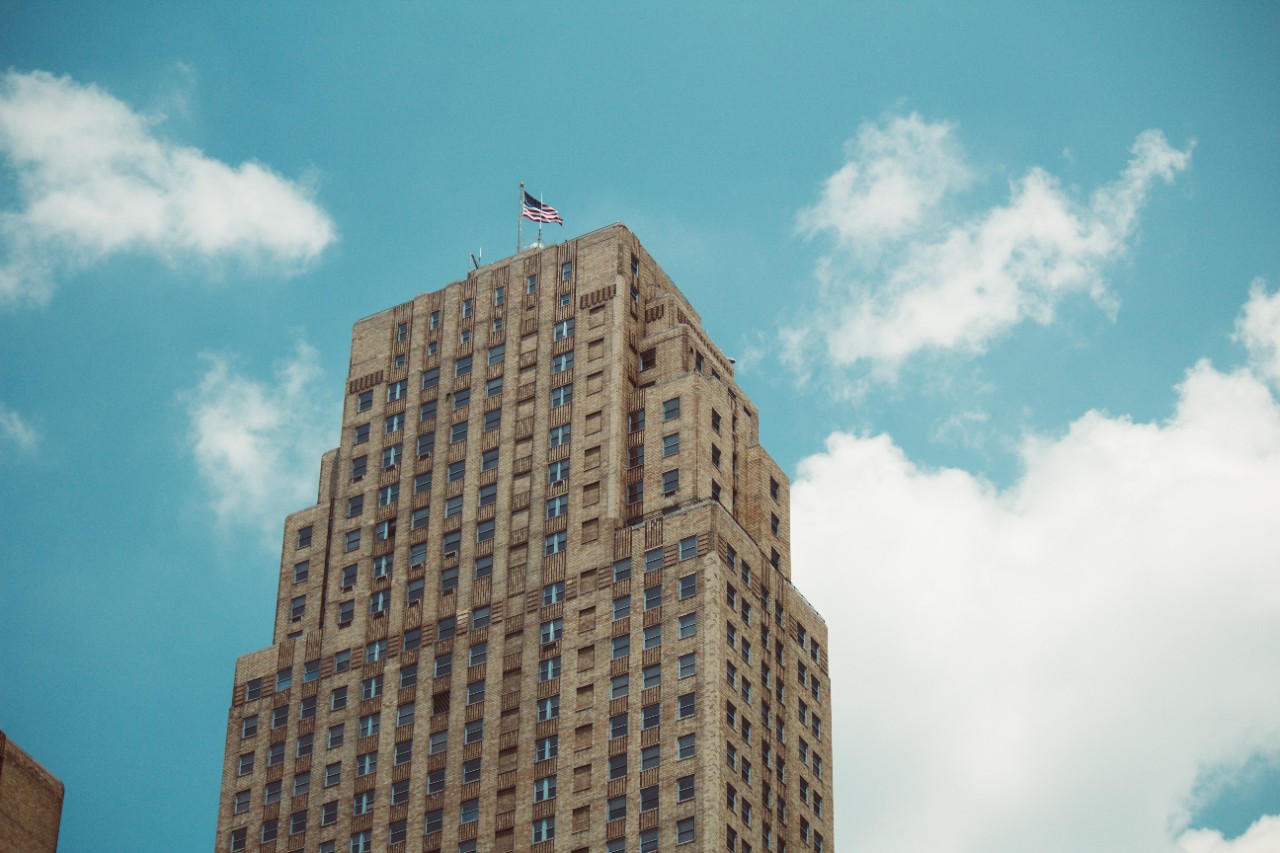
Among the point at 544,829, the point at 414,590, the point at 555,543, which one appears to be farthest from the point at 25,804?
the point at 414,590

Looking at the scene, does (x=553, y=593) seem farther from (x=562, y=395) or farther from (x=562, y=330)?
(x=562, y=330)

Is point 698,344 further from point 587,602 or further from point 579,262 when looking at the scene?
point 587,602

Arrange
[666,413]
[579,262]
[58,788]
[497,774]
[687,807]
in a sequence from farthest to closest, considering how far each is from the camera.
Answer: [579,262]
[666,413]
[497,774]
[687,807]
[58,788]

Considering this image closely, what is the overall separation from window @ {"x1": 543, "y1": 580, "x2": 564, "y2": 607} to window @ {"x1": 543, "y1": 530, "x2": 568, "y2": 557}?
2.59 m

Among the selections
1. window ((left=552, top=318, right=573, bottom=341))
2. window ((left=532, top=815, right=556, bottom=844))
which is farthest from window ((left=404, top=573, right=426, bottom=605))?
window ((left=532, top=815, right=556, bottom=844))

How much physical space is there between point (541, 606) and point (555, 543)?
193 inches

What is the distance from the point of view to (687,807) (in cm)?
13725

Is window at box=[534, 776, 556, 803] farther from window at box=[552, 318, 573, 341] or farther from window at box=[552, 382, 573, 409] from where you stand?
window at box=[552, 318, 573, 341]

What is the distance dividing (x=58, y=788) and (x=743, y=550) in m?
79.4

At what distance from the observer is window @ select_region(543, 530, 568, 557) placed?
505 ft

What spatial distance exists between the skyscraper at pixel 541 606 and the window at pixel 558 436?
0.26 meters

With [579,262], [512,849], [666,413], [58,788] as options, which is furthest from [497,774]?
[58,788]

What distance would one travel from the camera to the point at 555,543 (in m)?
154

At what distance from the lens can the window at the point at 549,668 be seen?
487 feet
